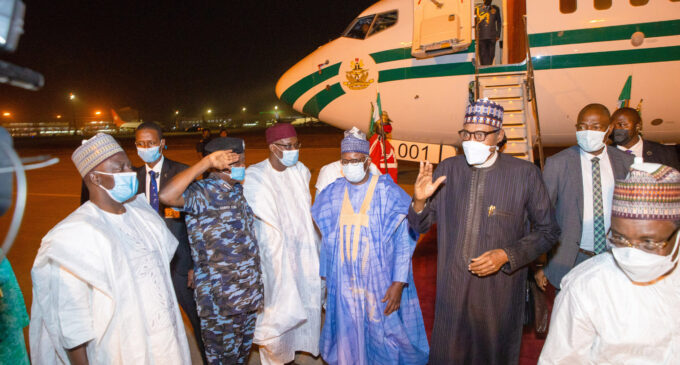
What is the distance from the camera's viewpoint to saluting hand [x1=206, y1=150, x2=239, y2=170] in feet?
8.68

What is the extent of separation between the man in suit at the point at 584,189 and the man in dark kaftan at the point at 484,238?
69cm

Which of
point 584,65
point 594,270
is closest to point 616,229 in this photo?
point 594,270

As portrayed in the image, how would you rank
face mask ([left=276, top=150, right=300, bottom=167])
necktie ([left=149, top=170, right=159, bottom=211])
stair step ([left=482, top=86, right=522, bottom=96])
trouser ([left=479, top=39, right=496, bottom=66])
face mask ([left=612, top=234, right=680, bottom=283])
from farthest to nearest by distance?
1. trouser ([left=479, top=39, right=496, bottom=66])
2. stair step ([left=482, top=86, right=522, bottom=96])
3. necktie ([left=149, top=170, right=159, bottom=211])
4. face mask ([left=276, top=150, right=300, bottom=167])
5. face mask ([left=612, top=234, right=680, bottom=283])

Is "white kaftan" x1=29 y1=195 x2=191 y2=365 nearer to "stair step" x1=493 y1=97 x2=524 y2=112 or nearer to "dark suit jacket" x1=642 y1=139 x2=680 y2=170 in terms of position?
"dark suit jacket" x1=642 y1=139 x2=680 y2=170

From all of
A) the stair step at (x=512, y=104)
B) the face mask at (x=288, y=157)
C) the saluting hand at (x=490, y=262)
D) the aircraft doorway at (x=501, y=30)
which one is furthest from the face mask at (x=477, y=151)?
the aircraft doorway at (x=501, y=30)

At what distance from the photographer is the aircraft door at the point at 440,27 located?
6.49 meters

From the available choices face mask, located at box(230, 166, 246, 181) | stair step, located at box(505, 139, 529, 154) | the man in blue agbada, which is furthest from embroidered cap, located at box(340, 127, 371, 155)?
stair step, located at box(505, 139, 529, 154)

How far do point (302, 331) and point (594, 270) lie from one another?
2520mm

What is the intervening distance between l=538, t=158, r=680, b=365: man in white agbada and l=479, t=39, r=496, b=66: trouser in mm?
6131

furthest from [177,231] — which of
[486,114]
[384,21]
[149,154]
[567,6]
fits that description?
[567,6]

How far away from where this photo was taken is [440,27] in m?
6.63

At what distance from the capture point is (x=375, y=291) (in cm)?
291

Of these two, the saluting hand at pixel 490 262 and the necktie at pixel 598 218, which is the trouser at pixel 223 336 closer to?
the saluting hand at pixel 490 262

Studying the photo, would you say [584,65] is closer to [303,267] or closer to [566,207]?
[566,207]
